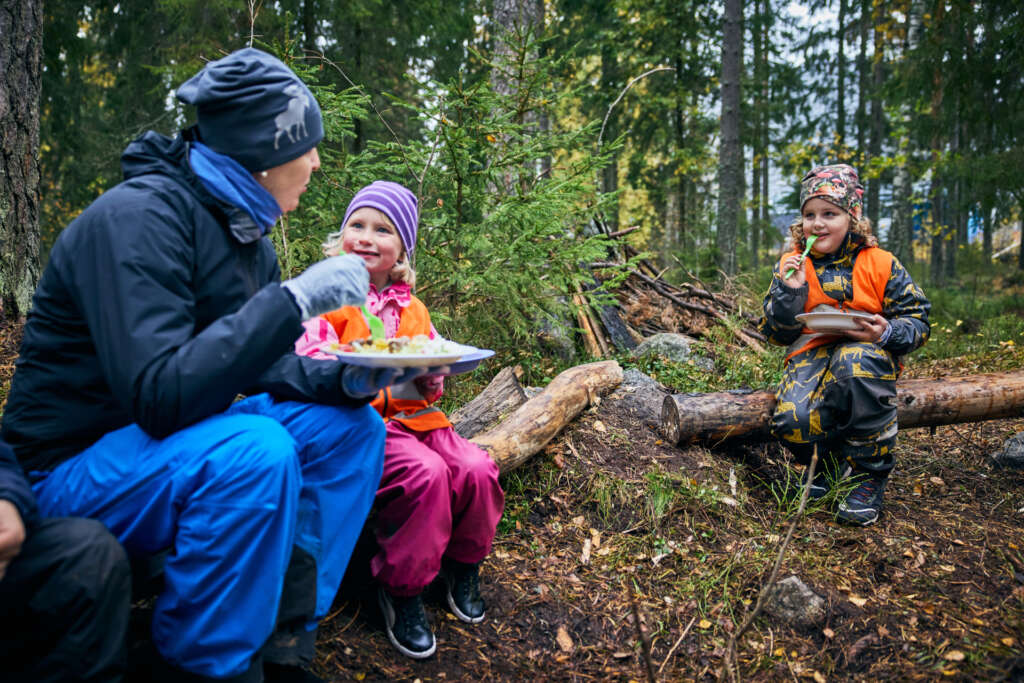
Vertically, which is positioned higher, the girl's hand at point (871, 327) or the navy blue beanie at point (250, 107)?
Answer: the navy blue beanie at point (250, 107)

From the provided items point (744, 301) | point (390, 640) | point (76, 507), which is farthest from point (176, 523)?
point (744, 301)

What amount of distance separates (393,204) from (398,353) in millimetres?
1002

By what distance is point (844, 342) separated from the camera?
3.56 metres

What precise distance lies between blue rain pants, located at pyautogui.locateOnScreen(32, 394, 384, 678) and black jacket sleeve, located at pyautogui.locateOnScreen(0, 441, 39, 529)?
0.43 ft

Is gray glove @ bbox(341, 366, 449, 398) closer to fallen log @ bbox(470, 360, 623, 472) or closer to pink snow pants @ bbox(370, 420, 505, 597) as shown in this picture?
pink snow pants @ bbox(370, 420, 505, 597)

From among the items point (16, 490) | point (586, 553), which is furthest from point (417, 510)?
point (16, 490)

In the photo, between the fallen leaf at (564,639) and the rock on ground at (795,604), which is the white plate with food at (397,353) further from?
the rock on ground at (795,604)

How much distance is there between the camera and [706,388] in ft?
16.7

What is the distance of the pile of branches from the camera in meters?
6.29

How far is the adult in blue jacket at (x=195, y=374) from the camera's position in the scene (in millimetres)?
1534

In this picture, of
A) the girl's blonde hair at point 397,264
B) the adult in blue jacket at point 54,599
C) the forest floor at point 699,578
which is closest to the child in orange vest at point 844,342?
the forest floor at point 699,578

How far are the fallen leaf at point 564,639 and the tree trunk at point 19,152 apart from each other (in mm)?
4340

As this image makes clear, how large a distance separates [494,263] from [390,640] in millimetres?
2569

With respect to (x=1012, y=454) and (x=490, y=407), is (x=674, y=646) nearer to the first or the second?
(x=490, y=407)
